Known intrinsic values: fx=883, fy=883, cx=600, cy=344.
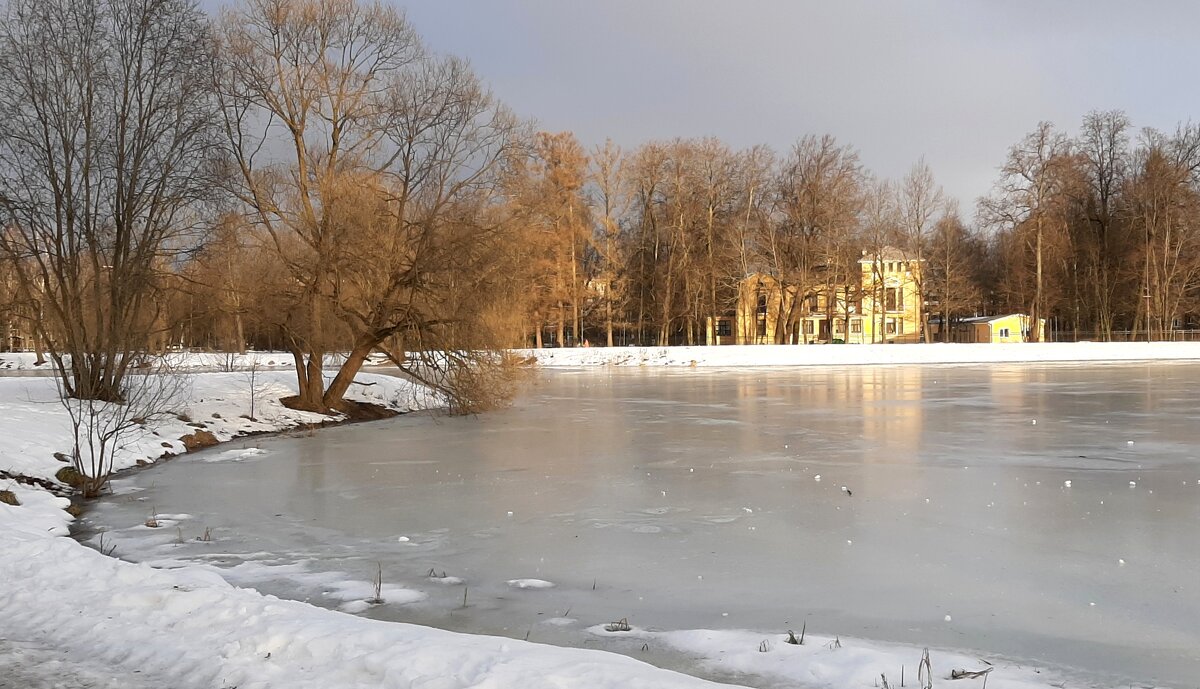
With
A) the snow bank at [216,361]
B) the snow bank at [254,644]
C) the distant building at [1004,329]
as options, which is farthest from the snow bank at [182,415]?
the distant building at [1004,329]

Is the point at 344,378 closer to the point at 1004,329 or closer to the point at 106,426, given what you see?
the point at 106,426

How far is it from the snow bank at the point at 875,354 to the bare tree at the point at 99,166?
3116 centimetres

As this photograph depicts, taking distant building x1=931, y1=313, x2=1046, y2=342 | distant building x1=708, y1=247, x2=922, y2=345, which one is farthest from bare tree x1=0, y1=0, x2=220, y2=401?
distant building x1=931, y1=313, x2=1046, y2=342

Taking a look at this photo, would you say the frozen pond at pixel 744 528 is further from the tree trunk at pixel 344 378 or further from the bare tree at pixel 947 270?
the bare tree at pixel 947 270

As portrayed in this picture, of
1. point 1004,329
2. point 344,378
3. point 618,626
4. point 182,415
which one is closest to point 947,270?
point 1004,329

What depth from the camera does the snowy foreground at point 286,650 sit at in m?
4.53

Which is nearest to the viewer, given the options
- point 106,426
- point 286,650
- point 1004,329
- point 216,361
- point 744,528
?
point 286,650

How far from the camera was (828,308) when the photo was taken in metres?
60.8

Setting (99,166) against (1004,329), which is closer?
(99,166)

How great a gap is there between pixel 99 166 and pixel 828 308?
164ft

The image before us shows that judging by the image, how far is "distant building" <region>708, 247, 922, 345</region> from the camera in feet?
189

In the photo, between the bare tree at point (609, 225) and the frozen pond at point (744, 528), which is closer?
the frozen pond at point (744, 528)

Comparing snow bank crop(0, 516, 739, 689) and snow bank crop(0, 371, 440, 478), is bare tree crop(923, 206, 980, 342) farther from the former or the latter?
snow bank crop(0, 516, 739, 689)

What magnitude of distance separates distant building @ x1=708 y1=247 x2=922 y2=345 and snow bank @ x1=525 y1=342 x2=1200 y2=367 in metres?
6.63
